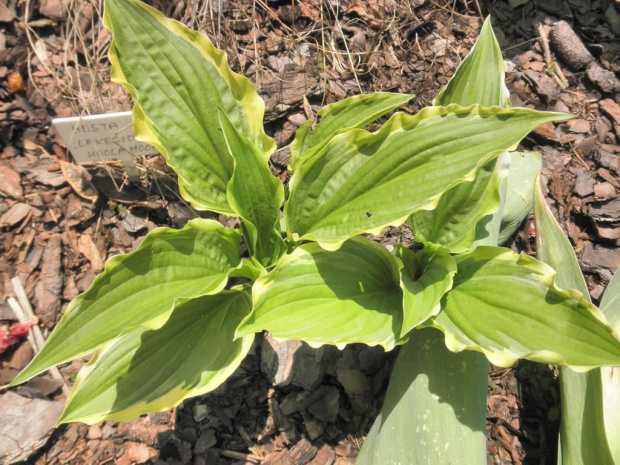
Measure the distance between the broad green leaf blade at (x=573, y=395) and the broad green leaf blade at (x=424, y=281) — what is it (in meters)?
0.28

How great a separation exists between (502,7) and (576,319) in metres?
1.45

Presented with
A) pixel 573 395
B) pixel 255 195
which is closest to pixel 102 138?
pixel 255 195

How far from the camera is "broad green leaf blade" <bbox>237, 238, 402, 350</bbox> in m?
1.01

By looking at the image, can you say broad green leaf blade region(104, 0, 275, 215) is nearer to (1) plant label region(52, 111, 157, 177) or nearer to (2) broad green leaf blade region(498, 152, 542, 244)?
(1) plant label region(52, 111, 157, 177)

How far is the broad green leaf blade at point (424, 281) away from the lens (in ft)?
3.32

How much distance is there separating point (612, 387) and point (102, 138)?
4.90 feet

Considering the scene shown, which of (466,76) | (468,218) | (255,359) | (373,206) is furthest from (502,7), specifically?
(255,359)

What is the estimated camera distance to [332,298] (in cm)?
112

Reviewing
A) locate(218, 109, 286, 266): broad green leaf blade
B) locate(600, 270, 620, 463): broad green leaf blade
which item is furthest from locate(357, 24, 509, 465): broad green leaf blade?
locate(218, 109, 286, 266): broad green leaf blade

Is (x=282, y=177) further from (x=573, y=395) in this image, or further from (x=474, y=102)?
(x=573, y=395)

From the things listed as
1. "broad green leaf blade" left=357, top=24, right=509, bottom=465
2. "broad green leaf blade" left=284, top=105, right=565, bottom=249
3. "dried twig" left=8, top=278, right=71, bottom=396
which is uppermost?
"broad green leaf blade" left=284, top=105, right=565, bottom=249

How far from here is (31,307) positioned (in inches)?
59.0

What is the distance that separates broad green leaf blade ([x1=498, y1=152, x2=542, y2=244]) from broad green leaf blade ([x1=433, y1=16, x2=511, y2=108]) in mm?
341

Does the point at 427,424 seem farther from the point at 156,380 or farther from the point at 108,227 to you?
the point at 108,227
